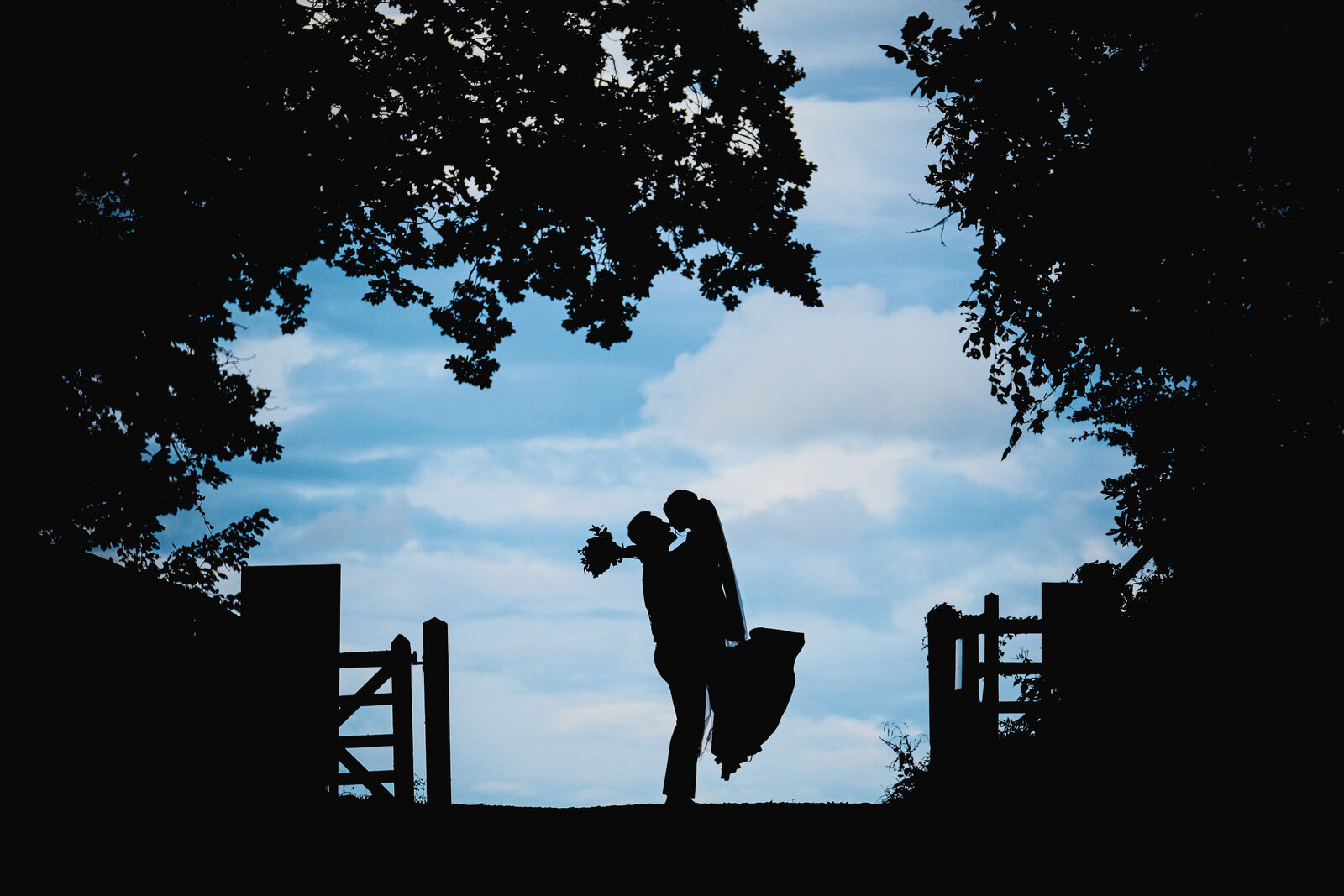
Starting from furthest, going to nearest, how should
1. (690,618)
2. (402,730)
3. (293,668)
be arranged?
(402,730), (690,618), (293,668)

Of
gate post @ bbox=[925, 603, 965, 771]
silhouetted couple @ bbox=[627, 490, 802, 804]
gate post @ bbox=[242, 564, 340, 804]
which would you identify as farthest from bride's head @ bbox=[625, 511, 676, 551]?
gate post @ bbox=[925, 603, 965, 771]

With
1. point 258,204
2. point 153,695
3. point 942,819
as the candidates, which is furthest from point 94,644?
point 942,819

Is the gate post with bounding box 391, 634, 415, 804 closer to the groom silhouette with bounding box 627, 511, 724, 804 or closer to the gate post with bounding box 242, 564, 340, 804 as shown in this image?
the gate post with bounding box 242, 564, 340, 804

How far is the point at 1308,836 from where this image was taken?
5492 millimetres

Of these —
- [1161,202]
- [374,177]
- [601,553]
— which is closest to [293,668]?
[601,553]

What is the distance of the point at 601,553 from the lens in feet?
27.2

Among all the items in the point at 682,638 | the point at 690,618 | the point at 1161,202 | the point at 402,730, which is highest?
the point at 1161,202

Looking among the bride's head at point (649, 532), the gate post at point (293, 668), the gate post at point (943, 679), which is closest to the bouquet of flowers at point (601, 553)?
the bride's head at point (649, 532)

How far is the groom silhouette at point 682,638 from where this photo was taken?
8039 millimetres

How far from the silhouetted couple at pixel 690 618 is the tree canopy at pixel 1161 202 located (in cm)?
445

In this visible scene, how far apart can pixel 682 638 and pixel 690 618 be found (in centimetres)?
16

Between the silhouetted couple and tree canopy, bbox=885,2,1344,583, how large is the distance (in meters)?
4.45

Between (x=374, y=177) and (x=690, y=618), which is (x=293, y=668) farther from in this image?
(x=374, y=177)

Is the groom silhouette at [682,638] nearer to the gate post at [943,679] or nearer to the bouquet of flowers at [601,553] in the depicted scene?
the bouquet of flowers at [601,553]
